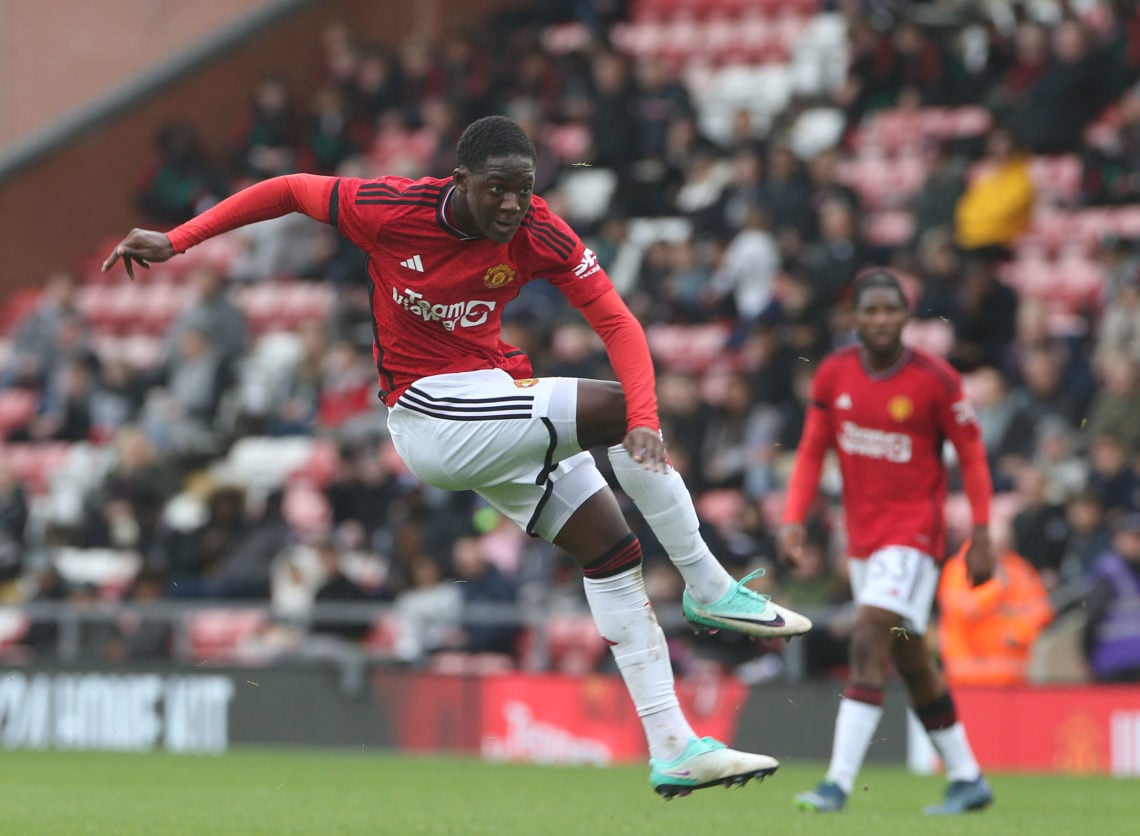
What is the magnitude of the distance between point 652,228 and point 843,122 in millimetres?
2017

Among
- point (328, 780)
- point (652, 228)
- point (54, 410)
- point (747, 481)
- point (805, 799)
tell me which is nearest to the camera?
point (805, 799)

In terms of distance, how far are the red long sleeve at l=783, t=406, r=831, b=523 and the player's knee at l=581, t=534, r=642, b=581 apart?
2.33 meters

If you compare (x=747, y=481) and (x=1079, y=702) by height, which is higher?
(x=747, y=481)

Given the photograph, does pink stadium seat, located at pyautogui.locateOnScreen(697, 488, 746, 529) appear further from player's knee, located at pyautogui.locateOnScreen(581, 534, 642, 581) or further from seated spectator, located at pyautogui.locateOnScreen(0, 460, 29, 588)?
player's knee, located at pyautogui.locateOnScreen(581, 534, 642, 581)

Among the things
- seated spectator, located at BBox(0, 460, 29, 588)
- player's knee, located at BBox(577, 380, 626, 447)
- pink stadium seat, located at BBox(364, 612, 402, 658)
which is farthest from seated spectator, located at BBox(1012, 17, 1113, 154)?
player's knee, located at BBox(577, 380, 626, 447)

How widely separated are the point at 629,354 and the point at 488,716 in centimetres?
784

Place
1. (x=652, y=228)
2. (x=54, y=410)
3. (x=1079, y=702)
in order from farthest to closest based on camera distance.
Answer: (x=54, y=410) < (x=652, y=228) < (x=1079, y=702)

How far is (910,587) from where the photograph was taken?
9.14 meters

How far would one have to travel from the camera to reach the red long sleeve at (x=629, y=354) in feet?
22.3

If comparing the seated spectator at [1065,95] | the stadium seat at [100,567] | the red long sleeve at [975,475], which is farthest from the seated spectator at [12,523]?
the red long sleeve at [975,475]

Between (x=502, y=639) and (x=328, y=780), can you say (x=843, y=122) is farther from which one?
(x=328, y=780)

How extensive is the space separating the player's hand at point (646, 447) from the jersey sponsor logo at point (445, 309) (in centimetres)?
85

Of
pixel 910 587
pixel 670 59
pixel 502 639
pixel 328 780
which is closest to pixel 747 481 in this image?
pixel 502 639

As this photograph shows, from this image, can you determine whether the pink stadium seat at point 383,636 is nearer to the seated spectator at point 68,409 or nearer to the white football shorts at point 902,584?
the seated spectator at point 68,409
